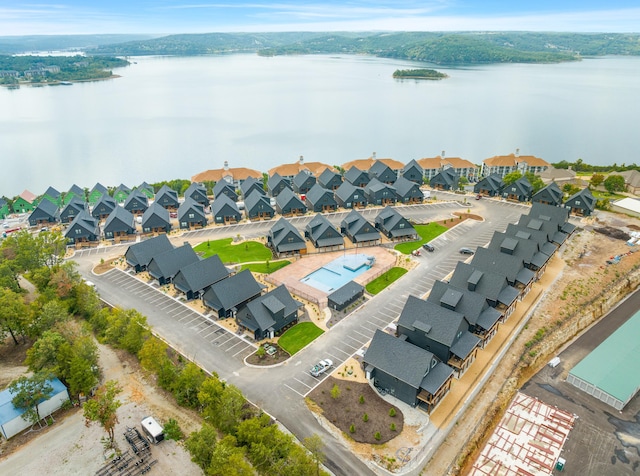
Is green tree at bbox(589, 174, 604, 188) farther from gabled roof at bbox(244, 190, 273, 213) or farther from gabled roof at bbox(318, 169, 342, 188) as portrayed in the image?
gabled roof at bbox(244, 190, 273, 213)

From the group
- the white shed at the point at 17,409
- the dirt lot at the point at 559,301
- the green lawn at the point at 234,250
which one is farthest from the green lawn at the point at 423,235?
the white shed at the point at 17,409

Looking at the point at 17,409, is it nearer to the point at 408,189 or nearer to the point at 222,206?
the point at 222,206

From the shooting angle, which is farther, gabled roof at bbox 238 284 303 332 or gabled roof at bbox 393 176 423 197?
gabled roof at bbox 393 176 423 197

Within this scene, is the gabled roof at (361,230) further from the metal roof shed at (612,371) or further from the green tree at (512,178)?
the green tree at (512,178)

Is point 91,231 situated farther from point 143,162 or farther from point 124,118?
point 124,118

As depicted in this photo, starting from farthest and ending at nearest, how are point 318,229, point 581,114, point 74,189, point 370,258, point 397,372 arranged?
1. point 581,114
2. point 74,189
3. point 318,229
4. point 370,258
5. point 397,372

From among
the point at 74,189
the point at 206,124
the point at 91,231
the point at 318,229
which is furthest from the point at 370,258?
the point at 206,124

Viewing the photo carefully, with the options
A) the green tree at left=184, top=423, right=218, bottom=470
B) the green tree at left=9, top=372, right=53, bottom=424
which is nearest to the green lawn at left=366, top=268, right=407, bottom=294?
the green tree at left=184, top=423, right=218, bottom=470
